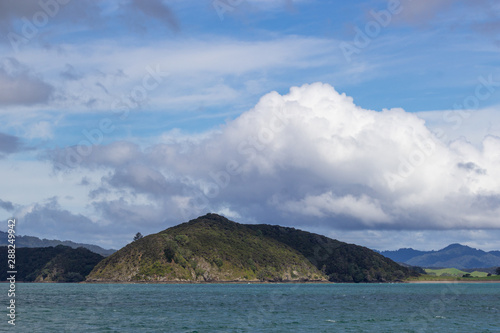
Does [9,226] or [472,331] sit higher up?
[9,226]

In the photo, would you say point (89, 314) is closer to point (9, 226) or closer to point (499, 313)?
point (9, 226)

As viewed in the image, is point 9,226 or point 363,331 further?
point 363,331

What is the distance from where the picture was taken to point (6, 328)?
95375 mm

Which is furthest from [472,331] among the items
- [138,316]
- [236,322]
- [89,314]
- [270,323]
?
[89,314]

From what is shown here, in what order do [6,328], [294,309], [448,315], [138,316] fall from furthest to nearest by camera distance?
[294,309]
[448,315]
[138,316]
[6,328]

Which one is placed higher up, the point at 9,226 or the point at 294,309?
the point at 9,226

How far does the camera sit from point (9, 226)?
87.4 metres

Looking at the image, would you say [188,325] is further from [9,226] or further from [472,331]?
[472,331]

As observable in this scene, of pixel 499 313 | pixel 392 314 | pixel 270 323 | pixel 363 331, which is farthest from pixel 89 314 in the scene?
pixel 499 313

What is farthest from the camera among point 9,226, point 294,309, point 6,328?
point 294,309

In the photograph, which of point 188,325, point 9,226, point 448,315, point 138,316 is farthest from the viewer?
point 448,315

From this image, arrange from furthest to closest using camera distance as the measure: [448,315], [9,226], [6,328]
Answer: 1. [448,315]
2. [6,328]
3. [9,226]

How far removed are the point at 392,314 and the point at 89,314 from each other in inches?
2847

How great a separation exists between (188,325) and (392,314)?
5552 centimetres
